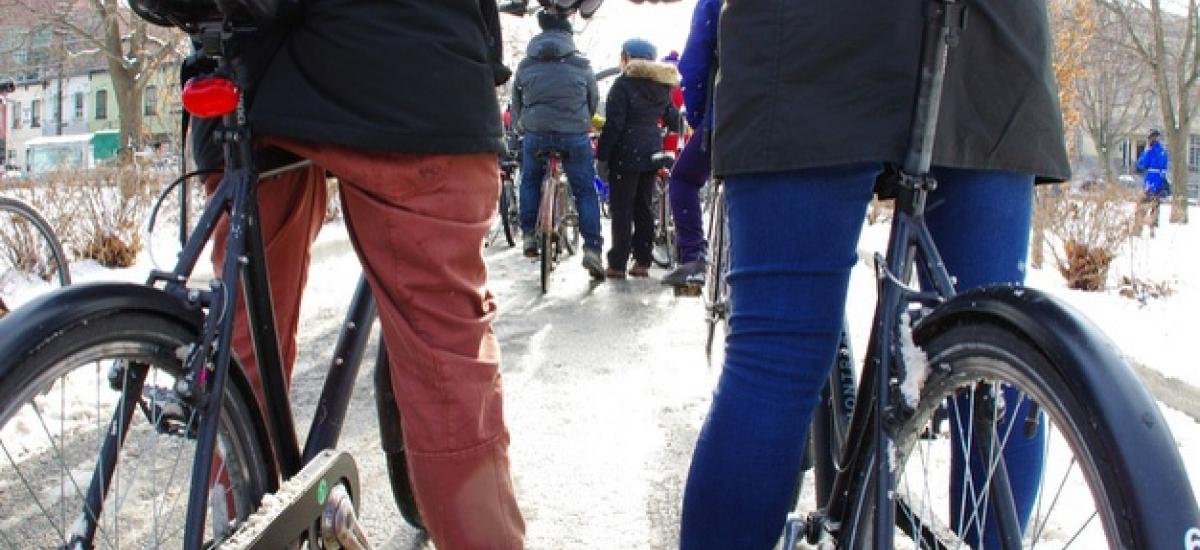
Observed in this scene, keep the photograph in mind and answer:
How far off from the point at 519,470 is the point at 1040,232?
708cm

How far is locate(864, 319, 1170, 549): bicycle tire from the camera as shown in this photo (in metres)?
0.94

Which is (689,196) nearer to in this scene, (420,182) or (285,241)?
(285,241)

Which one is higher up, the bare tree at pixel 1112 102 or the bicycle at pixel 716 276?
the bare tree at pixel 1112 102

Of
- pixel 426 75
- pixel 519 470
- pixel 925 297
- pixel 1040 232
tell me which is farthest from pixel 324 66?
pixel 1040 232

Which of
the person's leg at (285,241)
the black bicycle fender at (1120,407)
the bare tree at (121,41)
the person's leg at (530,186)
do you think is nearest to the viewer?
the black bicycle fender at (1120,407)

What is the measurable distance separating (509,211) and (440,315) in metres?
10.6

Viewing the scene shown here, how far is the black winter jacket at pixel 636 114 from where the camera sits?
8.31 meters

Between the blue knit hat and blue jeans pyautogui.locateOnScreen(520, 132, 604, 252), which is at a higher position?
the blue knit hat

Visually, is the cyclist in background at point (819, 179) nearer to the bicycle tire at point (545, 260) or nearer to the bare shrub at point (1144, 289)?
the bicycle tire at point (545, 260)

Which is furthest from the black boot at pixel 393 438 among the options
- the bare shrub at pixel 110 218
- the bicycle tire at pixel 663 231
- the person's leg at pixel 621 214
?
the bicycle tire at pixel 663 231

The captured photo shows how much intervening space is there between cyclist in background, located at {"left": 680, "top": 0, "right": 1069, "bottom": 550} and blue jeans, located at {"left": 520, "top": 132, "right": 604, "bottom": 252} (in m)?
6.75

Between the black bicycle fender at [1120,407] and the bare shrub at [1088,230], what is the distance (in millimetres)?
7884

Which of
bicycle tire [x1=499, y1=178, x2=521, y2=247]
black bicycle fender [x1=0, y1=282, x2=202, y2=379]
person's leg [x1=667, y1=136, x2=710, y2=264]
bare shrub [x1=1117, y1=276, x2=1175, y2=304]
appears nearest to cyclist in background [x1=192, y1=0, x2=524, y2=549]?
black bicycle fender [x1=0, y1=282, x2=202, y2=379]

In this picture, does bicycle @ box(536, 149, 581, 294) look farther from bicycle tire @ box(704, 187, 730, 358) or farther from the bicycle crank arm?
the bicycle crank arm
